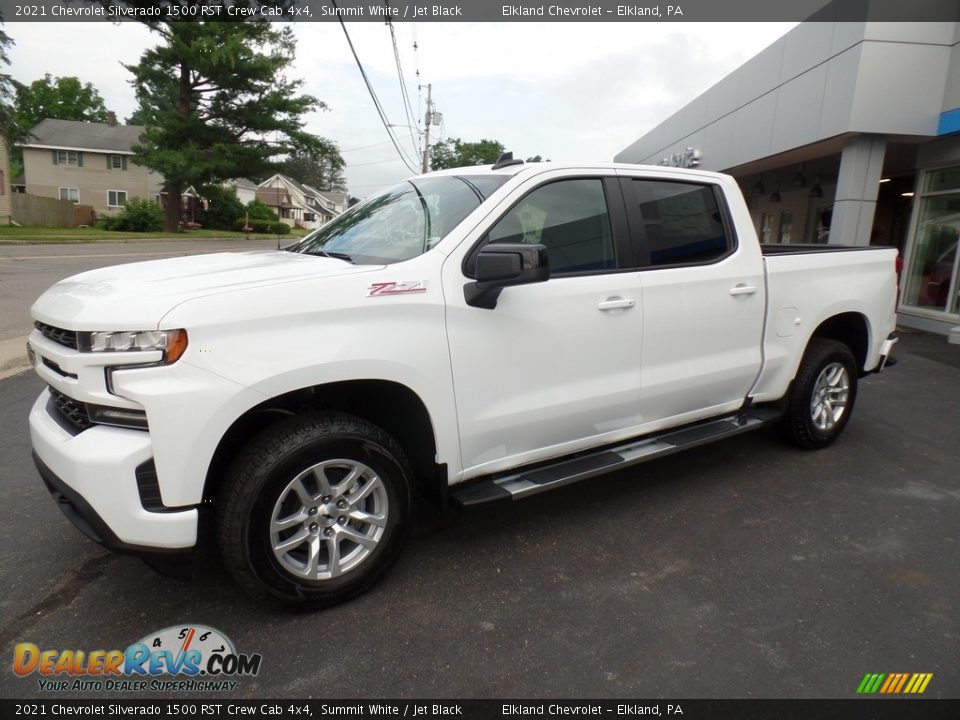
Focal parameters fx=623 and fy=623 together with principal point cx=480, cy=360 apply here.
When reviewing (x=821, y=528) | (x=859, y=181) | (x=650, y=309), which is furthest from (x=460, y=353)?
(x=859, y=181)

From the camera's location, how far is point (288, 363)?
2.42 meters

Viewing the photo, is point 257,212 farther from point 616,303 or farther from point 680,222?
point 616,303

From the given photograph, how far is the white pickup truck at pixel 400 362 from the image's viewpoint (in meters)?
2.29

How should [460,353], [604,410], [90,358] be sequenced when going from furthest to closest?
1. [604,410]
2. [460,353]
3. [90,358]

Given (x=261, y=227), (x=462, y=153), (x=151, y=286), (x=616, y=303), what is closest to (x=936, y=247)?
(x=616, y=303)

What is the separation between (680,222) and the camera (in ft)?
12.5

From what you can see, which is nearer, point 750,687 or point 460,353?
point 750,687

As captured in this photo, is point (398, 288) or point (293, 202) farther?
point (293, 202)

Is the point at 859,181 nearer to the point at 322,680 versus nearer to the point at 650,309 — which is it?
the point at 650,309

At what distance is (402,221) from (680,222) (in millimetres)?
1705

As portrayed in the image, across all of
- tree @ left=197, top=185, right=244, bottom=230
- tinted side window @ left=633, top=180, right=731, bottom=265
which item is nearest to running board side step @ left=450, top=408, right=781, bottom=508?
tinted side window @ left=633, top=180, right=731, bottom=265

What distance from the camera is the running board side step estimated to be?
3025 mm

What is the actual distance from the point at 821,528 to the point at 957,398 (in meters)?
4.27

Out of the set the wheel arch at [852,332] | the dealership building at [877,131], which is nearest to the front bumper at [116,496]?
the wheel arch at [852,332]
